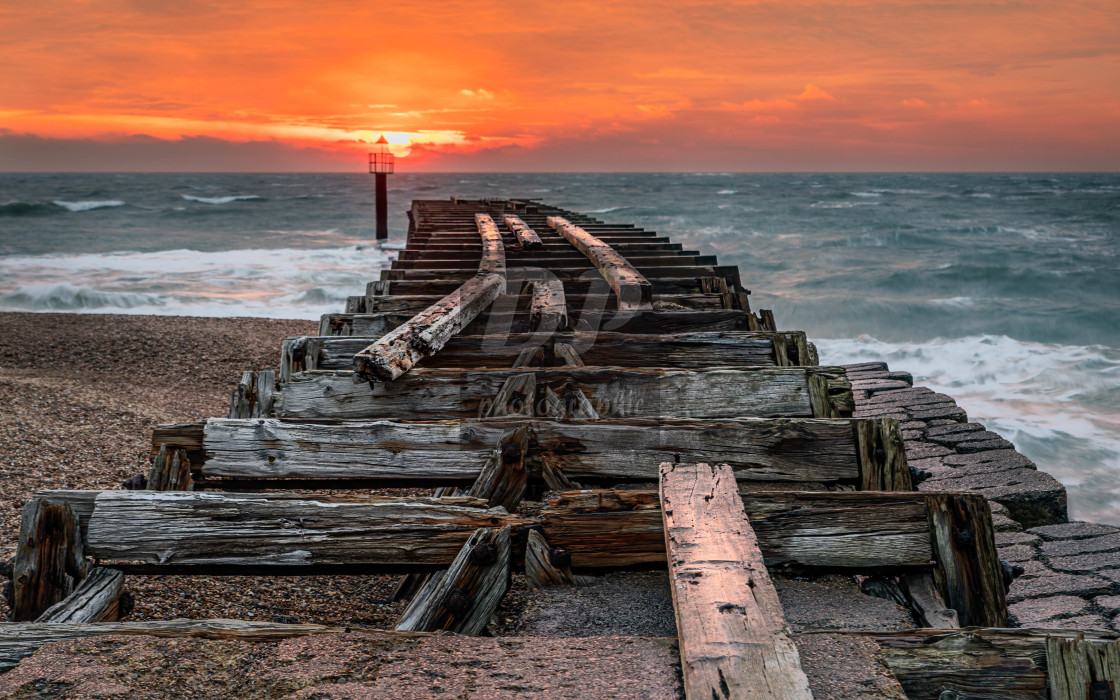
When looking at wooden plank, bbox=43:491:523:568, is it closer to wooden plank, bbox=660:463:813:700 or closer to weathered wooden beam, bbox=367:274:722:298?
wooden plank, bbox=660:463:813:700

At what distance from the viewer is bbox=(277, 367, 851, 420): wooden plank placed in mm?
2938

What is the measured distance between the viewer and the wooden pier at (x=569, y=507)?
4.70 ft

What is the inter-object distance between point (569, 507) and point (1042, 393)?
1158 centimetres

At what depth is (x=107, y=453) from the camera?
5.94m

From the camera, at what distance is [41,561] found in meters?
1.85

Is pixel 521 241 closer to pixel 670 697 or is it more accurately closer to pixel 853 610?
pixel 853 610

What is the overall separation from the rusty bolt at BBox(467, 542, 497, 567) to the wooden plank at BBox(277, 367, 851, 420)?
113cm

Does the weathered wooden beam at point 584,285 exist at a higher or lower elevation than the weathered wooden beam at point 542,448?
higher

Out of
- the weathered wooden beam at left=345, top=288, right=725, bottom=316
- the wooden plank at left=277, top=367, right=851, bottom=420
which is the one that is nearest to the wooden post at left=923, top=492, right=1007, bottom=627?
the wooden plank at left=277, top=367, right=851, bottom=420

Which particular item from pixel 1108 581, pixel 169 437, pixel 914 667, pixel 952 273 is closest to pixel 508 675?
pixel 914 667

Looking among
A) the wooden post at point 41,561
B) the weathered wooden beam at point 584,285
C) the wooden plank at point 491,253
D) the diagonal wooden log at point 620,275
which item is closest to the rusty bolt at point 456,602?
the wooden post at point 41,561

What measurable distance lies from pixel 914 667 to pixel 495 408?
1756mm

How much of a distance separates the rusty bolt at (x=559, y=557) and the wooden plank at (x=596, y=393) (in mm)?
1020

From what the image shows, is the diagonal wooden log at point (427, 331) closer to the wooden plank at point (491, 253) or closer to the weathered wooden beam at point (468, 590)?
the wooden plank at point (491, 253)
